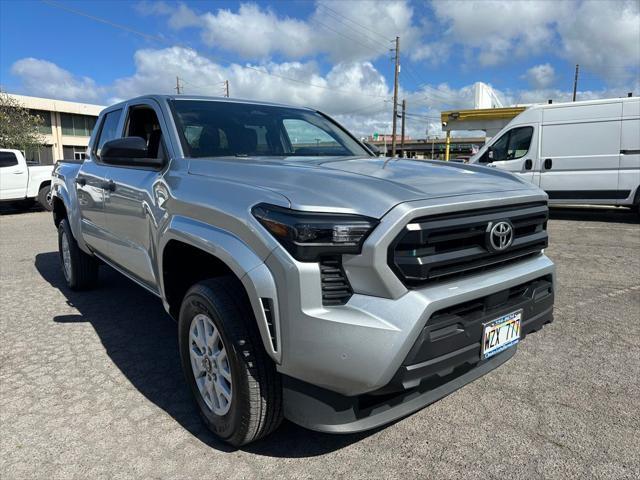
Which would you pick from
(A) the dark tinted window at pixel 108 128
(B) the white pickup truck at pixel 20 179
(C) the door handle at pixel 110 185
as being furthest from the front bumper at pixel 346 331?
(B) the white pickup truck at pixel 20 179

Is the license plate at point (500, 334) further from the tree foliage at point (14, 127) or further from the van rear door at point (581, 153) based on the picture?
the tree foliage at point (14, 127)

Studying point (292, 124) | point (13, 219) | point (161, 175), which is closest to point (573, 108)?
point (292, 124)

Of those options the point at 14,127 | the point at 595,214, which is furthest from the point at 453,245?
the point at 14,127

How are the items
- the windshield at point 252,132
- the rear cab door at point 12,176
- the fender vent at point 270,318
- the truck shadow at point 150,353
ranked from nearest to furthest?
the fender vent at point 270,318 → the truck shadow at point 150,353 → the windshield at point 252,132 → the rear cab door at point 12,176

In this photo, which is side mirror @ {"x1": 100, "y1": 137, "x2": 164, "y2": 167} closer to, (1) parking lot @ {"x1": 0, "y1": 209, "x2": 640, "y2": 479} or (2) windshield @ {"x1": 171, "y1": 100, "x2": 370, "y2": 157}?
(2) windshield @ {"x1": 171, "y1": 100, "x2": 370, "y2": 157}

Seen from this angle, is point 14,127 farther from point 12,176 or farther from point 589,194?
point 589,194

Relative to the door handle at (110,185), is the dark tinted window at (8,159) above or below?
above

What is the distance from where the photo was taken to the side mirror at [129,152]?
3.00 m

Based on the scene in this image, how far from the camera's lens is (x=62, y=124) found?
47469mm

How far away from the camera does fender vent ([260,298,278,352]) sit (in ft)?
6.65

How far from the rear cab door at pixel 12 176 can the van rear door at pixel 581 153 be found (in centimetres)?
1350

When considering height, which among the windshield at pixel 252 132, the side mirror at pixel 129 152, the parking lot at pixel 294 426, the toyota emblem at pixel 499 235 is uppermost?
the windshield at pixel 252 132

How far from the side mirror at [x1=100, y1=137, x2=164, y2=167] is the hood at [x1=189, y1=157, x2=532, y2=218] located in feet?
1.18

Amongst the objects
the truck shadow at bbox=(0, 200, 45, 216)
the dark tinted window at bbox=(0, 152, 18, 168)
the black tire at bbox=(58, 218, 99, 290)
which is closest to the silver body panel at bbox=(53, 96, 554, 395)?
the black tire at bbox=(58, 218, 99, 290)
